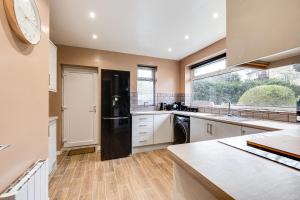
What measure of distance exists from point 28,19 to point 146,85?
2.97 meters

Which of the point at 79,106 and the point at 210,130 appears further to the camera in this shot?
the point at 79,106

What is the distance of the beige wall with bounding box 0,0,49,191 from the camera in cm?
87

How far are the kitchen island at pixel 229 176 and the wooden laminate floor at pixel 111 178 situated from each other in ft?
4.20

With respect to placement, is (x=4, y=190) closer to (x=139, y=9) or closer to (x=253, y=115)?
(x=139, y=9)

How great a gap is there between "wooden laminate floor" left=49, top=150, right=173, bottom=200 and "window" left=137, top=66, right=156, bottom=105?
157 centimetres

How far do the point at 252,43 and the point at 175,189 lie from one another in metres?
0.99

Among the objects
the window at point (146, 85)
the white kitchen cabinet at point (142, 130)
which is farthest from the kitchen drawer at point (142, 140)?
the window at point (146, 85)

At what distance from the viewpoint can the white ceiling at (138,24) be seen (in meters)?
1.81

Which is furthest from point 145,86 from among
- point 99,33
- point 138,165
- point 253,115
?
point 253,115

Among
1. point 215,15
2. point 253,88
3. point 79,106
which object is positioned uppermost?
point 215,15

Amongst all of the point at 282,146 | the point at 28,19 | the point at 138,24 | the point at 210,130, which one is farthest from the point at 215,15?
the point at 28,19

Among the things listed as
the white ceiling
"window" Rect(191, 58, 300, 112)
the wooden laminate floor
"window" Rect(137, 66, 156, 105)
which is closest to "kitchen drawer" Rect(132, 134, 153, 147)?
the wooden laminate floor

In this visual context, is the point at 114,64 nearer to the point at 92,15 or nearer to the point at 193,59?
the point at 92,15

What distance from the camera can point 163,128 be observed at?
131 inches
